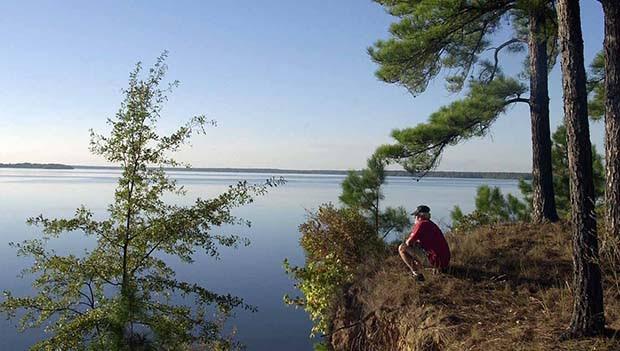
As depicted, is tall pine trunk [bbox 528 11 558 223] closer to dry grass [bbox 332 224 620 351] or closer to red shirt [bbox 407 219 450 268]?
dry grass [bbox 332 224 620 351]

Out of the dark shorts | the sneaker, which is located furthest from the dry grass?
the dark shorts

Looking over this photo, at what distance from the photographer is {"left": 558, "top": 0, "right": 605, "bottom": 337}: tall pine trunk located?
22.3 feet

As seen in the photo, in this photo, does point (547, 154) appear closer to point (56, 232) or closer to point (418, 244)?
point (418, 244)

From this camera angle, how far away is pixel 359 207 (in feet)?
56.5

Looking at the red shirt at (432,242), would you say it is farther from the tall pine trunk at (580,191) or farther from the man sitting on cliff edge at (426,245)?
the tall pine trunk at (580,191)

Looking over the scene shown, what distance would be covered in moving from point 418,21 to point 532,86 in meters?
3.26

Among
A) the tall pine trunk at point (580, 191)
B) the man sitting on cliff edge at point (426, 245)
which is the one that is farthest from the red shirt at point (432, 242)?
the tall pine trunk at point (580, 191)

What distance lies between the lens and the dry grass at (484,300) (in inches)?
289

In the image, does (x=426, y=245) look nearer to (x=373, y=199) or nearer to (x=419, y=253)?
(x=419, y=253)

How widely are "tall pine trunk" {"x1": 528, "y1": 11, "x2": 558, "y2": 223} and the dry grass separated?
1250 millimetres

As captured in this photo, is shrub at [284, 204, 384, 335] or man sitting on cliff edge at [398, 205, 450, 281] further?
shrub at [284, 204, 384, 335]

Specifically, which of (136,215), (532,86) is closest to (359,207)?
(532,86)

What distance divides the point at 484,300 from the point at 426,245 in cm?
145

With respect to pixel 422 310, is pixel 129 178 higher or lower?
higher
